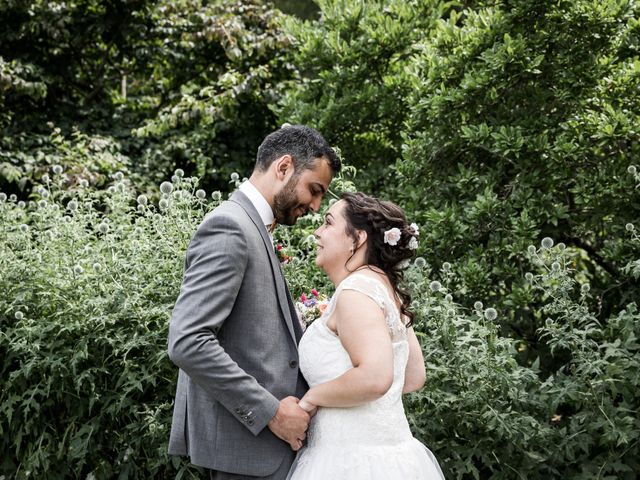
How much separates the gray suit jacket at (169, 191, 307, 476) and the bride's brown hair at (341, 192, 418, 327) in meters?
0.33

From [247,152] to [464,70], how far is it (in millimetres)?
3813

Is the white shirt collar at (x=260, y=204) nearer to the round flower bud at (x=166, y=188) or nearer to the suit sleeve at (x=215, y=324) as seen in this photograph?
the suit sleeve at (x=215, y=324)

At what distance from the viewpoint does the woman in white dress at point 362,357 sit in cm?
251

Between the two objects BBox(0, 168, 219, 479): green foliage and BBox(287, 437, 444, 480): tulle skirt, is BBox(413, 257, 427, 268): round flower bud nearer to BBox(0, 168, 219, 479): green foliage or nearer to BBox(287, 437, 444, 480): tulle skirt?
BBox(0, 168, 219, 479): green foliage

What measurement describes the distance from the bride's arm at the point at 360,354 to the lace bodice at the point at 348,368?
5 centimetres

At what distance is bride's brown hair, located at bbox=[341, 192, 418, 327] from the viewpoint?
279cm

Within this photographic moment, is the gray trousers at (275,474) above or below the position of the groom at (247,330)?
below

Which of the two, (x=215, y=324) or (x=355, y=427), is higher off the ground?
(x=215, y=324)

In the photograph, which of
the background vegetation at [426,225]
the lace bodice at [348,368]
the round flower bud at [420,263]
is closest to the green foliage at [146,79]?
the background vegetation at [426,225]

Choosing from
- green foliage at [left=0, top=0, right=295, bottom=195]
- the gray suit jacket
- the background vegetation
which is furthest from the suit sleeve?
green foliage at [left=0, top=0, right=295, bottom=195]

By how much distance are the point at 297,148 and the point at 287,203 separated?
0.66ft

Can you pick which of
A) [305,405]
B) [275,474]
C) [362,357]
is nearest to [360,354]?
[362,357]

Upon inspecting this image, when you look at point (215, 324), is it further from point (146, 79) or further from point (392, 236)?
point (146, 79)

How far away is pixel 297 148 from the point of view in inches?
109
